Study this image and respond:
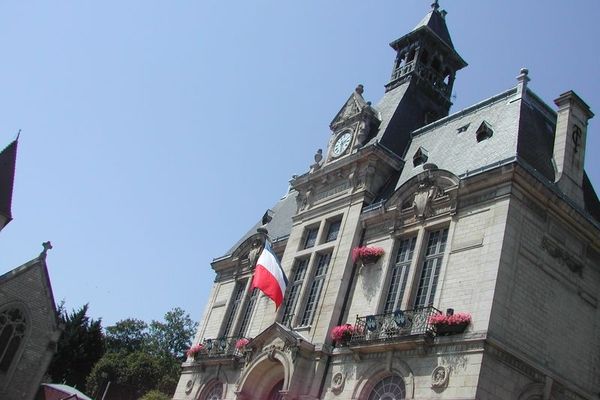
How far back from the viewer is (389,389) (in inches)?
638

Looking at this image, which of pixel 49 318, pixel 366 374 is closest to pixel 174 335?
pixel 49 318

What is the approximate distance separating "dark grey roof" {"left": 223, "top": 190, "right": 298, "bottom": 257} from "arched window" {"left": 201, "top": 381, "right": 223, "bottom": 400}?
20.5 ft

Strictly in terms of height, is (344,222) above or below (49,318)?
above

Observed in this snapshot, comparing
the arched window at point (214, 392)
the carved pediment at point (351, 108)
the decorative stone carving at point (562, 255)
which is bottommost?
the arched window at point (214, 392)

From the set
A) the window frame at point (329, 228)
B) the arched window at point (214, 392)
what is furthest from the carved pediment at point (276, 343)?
the window frame at point (329, 228)

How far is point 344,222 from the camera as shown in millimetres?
21328

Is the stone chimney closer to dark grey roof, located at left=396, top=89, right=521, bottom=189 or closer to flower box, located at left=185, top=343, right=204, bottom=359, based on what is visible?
dark grey roof, located at left=396, top=89, right=521, bottom=189

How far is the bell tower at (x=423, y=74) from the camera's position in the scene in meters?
26.0

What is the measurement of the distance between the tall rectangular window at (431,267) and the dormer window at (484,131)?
3646mm

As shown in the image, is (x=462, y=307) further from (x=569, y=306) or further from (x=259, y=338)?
(x=259, y=338)

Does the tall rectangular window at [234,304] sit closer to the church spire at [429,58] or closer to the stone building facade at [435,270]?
the stone building facade at [435,270]

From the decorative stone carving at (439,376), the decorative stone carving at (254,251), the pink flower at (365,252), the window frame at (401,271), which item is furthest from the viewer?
the decorative stone carving at (254,251)

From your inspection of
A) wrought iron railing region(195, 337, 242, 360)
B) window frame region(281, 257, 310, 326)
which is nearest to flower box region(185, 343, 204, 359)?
wrought iron railing region(195, 337, 242, 360)

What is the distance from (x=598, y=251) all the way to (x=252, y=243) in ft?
44.7
